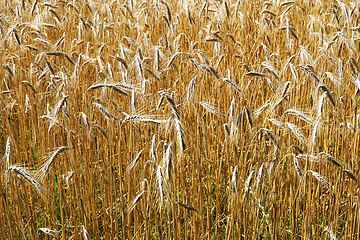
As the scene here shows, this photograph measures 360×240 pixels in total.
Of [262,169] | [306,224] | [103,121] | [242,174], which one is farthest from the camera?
[103,121]

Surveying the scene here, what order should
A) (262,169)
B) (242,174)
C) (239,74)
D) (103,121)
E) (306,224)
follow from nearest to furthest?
(262,169) → (306,224) → (242,174) → (103,121) → (239,74)

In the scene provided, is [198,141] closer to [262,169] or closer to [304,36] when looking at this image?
[262,169]

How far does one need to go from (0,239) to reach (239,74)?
1.91m

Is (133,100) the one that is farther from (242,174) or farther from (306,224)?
(306,224)

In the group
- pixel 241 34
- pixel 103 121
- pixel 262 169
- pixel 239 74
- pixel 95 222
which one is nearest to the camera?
pixel 262 169

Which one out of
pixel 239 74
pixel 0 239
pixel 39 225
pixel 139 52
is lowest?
pixel 39 225

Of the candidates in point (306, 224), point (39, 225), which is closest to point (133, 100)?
point (39, 225)

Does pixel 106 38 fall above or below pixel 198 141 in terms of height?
above

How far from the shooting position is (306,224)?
152cm

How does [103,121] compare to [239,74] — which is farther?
[239,74]

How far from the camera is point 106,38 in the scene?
348 centimetres

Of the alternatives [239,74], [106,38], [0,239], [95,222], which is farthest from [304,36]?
[0,239]

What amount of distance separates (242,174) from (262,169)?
1.28ft

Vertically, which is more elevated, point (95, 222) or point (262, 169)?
point (262, 169)
